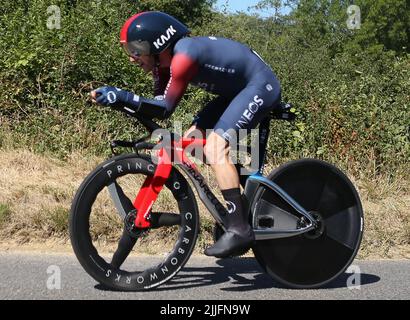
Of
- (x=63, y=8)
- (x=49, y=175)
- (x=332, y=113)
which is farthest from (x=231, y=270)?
(x=63, y=8)

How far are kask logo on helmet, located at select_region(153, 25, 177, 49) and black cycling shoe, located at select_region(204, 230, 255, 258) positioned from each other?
1.26 meters

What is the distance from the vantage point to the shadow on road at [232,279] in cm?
458

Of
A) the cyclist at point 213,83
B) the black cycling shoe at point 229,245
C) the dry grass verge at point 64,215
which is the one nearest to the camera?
the cyclist at point 213,83

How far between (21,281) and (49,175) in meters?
2.65

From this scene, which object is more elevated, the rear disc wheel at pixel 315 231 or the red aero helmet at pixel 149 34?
the red aero helmet at pixel 149 34

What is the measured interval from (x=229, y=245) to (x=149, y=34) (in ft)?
4.60

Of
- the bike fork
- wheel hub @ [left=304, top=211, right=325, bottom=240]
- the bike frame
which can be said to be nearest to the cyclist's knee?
the bike frame

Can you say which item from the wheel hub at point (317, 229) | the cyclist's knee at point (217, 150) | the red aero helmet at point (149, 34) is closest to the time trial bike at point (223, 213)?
the wheel hub at point (317, 229)

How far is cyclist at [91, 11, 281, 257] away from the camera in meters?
4.13

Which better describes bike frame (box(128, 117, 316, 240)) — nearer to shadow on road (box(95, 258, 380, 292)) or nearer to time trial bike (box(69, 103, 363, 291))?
time trial bike (box(69, 103, 363, 291))

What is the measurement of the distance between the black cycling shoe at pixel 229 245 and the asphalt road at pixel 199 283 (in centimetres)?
29

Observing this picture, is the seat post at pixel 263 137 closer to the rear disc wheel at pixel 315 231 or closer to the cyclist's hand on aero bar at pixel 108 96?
the rear disc wheel at pixel 315 231

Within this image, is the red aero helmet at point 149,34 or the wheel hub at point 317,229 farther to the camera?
the wheel hub at point 317,229

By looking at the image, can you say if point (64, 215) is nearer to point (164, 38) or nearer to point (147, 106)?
point (147, 106)
